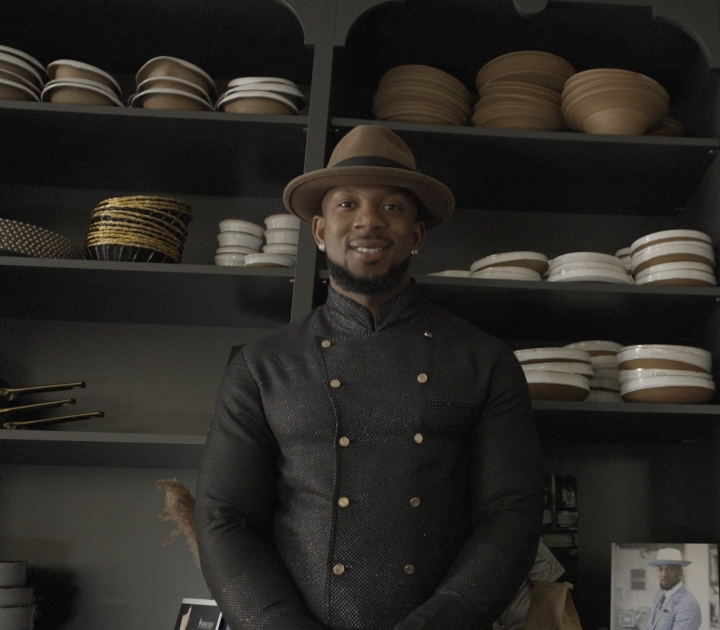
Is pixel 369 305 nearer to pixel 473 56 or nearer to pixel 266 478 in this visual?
pixel 266 478

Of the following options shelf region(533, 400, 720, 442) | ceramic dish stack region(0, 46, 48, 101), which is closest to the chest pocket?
shelf region(533, 400, 720, 442)

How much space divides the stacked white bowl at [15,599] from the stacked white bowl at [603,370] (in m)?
1.33

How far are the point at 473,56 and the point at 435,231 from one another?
481mm

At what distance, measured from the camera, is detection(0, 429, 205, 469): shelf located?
1.71 metres

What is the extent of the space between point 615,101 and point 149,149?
114cm

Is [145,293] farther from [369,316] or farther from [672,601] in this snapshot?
[672,601]

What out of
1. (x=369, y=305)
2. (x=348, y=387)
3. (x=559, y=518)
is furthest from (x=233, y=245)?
(x=559, y=518)

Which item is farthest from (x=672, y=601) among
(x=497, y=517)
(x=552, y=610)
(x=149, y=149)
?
(x=149, y=149)

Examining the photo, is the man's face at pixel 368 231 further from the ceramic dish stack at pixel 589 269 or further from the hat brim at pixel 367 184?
the ceramic dish stack at pixel 589 269

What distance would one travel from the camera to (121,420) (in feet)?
6.80

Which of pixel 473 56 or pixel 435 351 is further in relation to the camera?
pixel 473 56

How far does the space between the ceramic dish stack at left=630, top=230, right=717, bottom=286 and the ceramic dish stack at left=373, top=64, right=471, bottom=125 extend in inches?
22.3

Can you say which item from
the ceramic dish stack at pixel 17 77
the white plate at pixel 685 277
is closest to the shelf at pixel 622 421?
the white plate at pixel 685 277

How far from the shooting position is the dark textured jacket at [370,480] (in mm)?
1225
